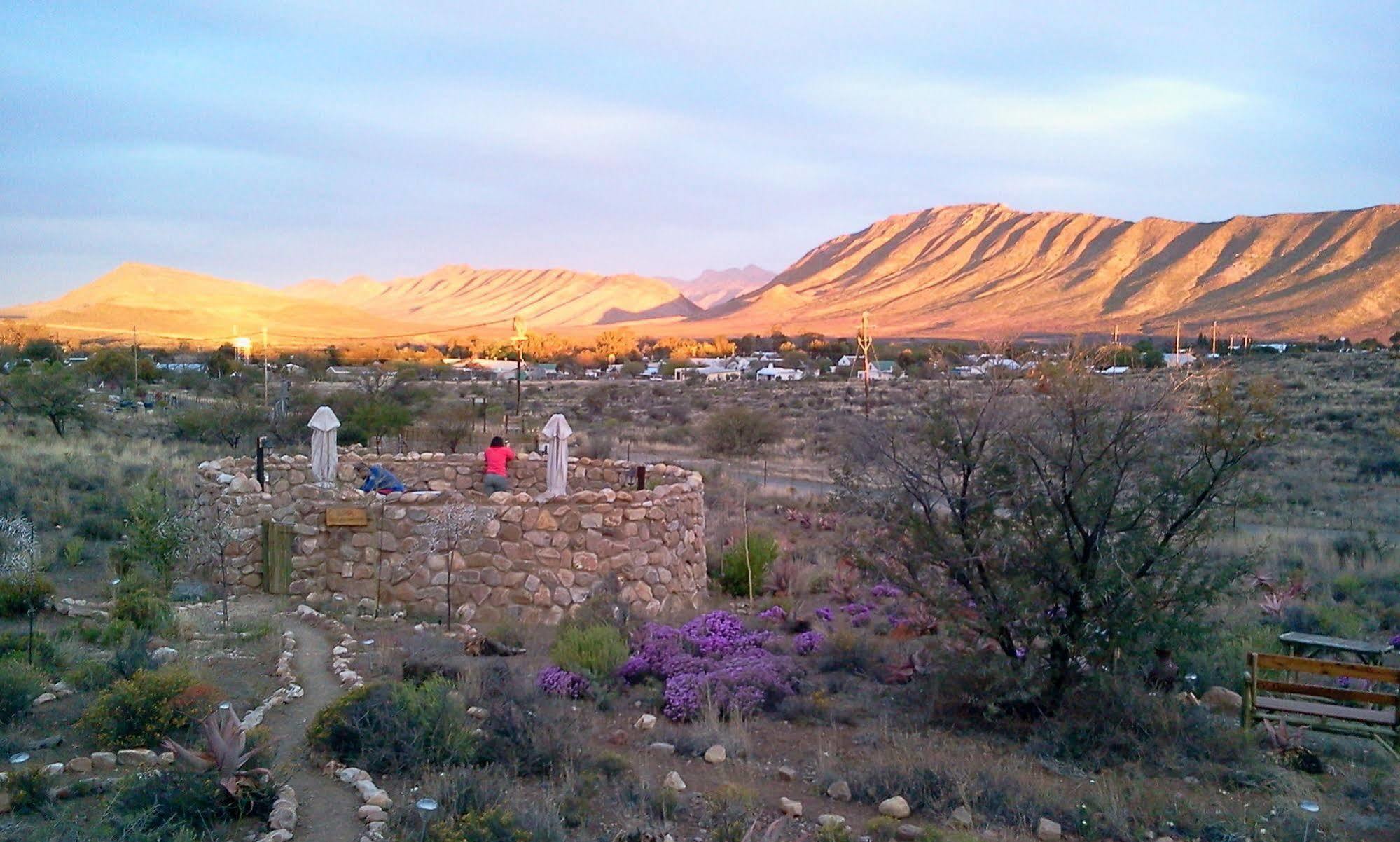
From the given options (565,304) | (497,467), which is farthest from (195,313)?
(497,467)

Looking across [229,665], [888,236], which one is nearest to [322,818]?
[229,665]

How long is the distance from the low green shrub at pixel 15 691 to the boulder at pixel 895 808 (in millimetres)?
5734

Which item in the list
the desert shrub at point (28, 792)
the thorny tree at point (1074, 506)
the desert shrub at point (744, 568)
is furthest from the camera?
the desert shrub at point (744, 568)

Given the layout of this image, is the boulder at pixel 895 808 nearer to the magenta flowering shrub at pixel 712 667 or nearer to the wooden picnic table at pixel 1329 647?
the magenta flowering shrub at pixel 712 667

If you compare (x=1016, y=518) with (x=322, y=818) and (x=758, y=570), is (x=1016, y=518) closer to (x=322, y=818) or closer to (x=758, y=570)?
(x=322, y=818)

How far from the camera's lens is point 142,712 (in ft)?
22.1

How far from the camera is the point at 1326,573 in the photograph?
1477 centimetres

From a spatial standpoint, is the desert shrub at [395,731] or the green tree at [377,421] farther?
the green tree at [377,421]

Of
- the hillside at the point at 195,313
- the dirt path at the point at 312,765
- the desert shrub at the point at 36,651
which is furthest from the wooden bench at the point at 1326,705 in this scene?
the hillside at the point at 195,313

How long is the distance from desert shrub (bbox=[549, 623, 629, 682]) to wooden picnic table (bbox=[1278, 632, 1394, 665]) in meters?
5.97

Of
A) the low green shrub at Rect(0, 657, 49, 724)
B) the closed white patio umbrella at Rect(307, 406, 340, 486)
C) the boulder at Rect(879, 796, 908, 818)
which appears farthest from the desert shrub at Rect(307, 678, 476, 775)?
the closed white patio umbrella at Rect(307, 406, 340, 486)

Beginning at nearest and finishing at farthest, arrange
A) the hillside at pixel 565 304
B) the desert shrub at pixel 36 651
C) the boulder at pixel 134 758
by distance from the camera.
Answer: the boulder at pixel 134 758, the desert shrub at pixel 36 651, the hillside at pixel 565 304

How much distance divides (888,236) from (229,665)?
6147 inches

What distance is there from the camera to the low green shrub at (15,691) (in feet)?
23.0
